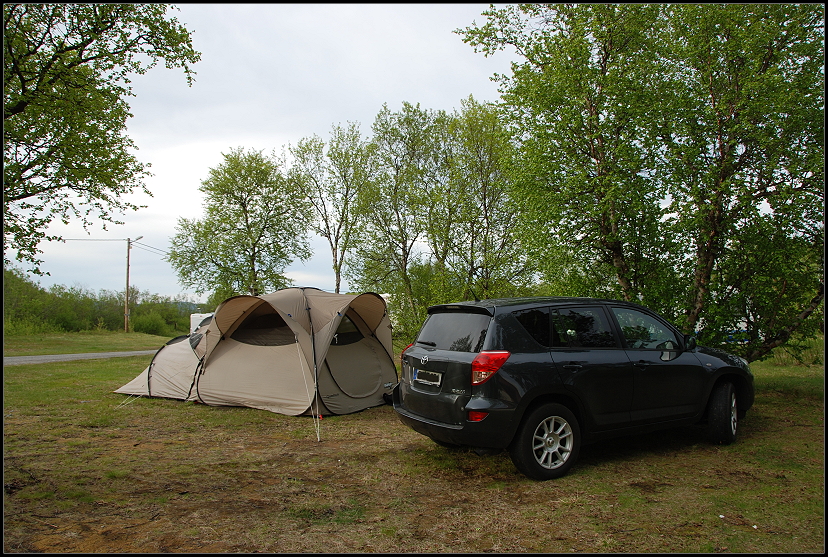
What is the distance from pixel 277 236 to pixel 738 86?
28.0 meters

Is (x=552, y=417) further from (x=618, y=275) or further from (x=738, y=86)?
(x=738, y=86)

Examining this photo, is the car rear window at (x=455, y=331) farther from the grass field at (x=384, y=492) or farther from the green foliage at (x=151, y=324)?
the green foliage at (x=151, y=324)

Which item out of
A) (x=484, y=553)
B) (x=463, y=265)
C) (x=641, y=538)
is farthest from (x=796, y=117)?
(x=463, y=265)

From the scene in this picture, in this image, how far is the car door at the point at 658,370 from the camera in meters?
5.45

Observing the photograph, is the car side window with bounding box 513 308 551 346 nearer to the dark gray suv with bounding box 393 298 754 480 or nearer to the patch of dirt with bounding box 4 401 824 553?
the dark gray suv with bounding box 393 298 754 480

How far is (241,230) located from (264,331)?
77.8ft

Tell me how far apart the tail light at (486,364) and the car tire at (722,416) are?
296cm

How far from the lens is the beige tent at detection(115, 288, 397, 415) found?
846cm

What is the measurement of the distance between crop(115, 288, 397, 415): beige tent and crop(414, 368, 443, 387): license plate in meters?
3.09

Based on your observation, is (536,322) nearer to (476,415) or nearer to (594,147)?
(476,415)

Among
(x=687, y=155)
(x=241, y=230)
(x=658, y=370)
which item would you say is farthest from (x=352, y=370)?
(x=241, y=230)

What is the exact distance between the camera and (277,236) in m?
32.2

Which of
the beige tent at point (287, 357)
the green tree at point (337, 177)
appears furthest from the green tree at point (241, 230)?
the beige tent at point (287, 357)

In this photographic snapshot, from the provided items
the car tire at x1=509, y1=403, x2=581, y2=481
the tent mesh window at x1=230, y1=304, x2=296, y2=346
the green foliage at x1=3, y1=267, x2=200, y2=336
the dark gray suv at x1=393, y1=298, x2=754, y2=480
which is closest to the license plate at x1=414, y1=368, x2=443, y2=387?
the dark gray suv at x1=393, y1=298, x2=754, y2=480
